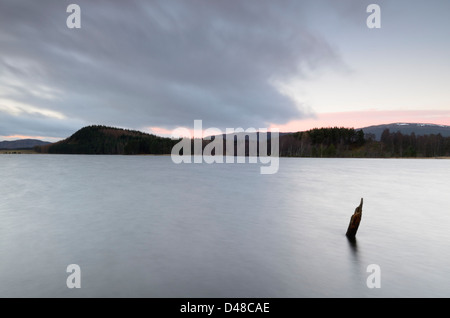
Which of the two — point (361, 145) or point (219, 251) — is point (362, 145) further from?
point (219, 251)

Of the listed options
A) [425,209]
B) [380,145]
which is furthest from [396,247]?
[380,145]

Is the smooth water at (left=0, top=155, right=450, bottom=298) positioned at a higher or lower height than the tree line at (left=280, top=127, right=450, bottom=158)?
lower

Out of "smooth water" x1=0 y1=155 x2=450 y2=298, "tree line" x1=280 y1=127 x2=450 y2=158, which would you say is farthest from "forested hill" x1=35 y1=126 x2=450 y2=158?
"smooth water" x1=0 y1=155 x2=450 y2=298

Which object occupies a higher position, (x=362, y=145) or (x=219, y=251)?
(x=362, y=145)

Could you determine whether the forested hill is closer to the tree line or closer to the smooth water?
the tree line

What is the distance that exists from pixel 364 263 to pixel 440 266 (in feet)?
8.20

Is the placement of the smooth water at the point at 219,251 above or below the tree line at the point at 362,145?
below

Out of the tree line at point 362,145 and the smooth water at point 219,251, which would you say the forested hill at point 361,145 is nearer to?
the tree line at point 362,145

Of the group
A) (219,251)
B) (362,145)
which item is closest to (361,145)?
(362,145)

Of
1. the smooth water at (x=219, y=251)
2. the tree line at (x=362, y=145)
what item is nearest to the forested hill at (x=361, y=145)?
the tree line at (x=362, y=145)

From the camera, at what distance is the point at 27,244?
36.5 feet

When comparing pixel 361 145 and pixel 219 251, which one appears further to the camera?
pixel 361 145

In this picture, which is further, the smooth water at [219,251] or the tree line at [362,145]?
the tree line at [362,145]

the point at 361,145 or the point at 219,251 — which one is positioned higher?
the point at 361,145
